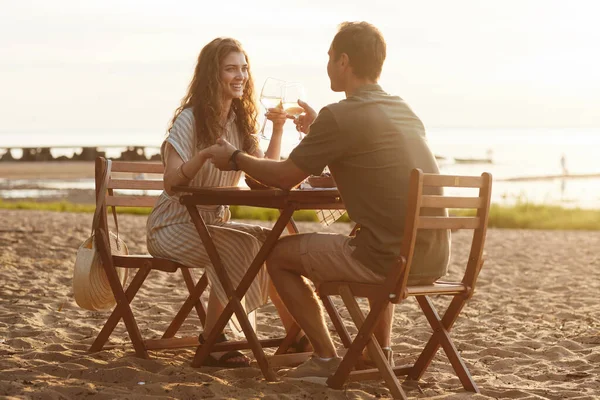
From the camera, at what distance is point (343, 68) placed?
13.1 feet

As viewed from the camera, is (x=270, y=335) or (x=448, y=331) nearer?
(x=448, y=331)

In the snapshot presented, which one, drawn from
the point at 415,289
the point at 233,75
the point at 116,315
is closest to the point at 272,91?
the point at 233,75

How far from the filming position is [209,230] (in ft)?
14.7

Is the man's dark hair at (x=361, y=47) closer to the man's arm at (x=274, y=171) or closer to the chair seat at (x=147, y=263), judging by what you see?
the man's arm at (x=274, y=171)

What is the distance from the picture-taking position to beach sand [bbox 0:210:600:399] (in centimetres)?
408

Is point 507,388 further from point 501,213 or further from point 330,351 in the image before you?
point 501,213

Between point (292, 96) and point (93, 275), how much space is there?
133cm

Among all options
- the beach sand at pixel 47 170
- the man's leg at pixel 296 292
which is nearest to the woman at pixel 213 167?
the man's leg at pixel 296 292

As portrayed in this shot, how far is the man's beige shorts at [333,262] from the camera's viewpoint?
390 centimetres

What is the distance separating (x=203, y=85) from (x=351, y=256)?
1.34m

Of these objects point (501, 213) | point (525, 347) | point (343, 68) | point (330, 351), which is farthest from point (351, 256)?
point (501, 213)

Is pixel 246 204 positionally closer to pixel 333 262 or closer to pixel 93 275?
pixel 333 262

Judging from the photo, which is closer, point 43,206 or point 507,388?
point 507,388

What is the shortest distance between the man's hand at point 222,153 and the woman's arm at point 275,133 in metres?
0.36
